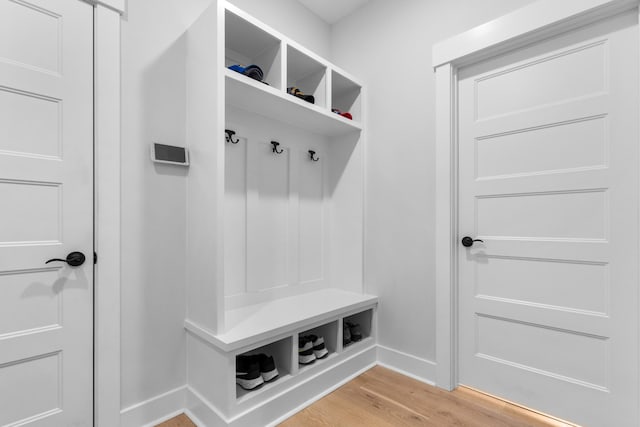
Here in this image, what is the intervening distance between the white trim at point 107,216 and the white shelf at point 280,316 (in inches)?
14.6

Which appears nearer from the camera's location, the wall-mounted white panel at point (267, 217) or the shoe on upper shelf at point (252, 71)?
the shoe on upper shelf at point (252, 71)

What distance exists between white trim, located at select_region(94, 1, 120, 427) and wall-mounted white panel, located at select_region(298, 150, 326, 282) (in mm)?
1177

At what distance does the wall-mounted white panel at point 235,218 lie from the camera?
1902 millimetres

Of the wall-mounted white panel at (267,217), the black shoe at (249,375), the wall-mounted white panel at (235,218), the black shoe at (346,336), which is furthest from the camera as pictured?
the black shoe at (346,336)

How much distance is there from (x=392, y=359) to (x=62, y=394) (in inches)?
71.1

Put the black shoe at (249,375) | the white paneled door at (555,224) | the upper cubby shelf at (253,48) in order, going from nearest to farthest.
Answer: the white paneled door at (555,224) → the black shoe at (249,375) → the upper cubby shelf at (253,48)

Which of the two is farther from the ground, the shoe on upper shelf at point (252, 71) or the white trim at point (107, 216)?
the shoe on upper shelf at point (252, 71)

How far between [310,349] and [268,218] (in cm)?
87

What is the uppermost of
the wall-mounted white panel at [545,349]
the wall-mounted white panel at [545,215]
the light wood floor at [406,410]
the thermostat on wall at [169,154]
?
the thermostat on wall at [169,154]

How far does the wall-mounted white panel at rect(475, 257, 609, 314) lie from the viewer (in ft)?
4.89

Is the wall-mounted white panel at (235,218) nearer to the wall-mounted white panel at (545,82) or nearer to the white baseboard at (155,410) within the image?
the white baseboard at (155,410)

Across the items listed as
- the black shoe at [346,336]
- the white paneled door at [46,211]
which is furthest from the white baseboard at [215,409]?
the white paneled door at [46,211]

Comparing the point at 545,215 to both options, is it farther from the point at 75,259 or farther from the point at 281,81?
the point at 75,259

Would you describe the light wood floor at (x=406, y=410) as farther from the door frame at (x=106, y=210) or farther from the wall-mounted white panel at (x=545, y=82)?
the wall-mounted white panel at (x=545, y=82)
